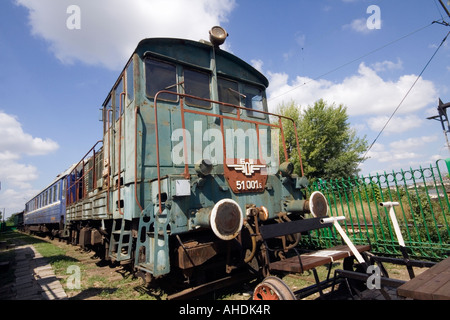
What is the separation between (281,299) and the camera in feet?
8.49

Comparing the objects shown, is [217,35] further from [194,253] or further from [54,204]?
[54,204]

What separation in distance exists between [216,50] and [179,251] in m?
4.04

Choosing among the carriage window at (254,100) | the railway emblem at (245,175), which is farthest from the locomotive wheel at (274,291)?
the carriage window at (254,100)

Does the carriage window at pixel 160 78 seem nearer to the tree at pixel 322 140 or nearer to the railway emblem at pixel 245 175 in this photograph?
the railway emblem at pixel 245 175

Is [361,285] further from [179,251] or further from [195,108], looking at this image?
[195,108]

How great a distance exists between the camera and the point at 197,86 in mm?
5078

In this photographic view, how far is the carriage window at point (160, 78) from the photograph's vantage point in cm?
459

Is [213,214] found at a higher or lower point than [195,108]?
lower

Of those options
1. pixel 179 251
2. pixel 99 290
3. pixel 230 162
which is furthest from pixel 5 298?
pixel 230 162

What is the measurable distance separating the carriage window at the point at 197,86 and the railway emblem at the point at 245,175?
1474mm

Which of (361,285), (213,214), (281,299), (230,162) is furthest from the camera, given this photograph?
(230,162)

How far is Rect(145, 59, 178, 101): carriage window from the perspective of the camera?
4.59 metres

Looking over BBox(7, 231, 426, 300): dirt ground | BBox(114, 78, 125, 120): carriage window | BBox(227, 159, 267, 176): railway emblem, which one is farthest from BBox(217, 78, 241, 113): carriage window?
BBox(7, 231, 426, 300): dirt ground
